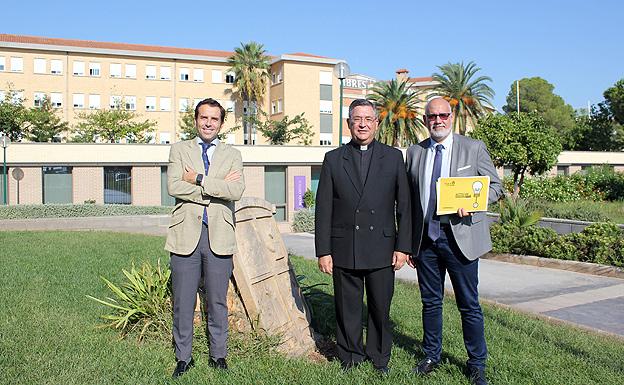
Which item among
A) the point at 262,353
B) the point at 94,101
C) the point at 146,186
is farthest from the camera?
the point at 94,101

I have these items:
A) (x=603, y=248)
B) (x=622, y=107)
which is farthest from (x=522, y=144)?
(x=622, y=107)

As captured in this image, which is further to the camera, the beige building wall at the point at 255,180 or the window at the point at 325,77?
the window at the point at 325,77

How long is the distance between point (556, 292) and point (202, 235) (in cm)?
606

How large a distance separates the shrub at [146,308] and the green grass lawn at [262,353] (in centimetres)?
14

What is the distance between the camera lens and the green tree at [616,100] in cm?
5801

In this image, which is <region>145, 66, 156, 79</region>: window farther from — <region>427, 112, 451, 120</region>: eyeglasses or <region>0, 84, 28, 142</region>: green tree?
<region>427, 112, 451, 120</region>: eyeglasses

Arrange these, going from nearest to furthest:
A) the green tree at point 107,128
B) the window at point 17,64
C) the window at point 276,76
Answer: the green tree at point 107,128, the window at point 17,64, the window at point 276,76

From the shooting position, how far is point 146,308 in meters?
5.75

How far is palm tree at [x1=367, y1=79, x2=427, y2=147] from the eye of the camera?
5406cm

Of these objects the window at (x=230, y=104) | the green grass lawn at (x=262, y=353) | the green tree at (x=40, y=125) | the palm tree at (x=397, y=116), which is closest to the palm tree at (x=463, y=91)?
the palm tree at (x=397, y=116)

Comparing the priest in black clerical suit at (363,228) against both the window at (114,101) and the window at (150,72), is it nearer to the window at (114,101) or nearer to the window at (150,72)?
the window at (114,101)

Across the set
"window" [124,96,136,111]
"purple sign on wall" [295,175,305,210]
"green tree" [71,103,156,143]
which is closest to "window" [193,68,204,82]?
"window" [124,96,136,111]

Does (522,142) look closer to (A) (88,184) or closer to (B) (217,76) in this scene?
(A) (88,184)

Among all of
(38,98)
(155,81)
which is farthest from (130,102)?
(38,98)
